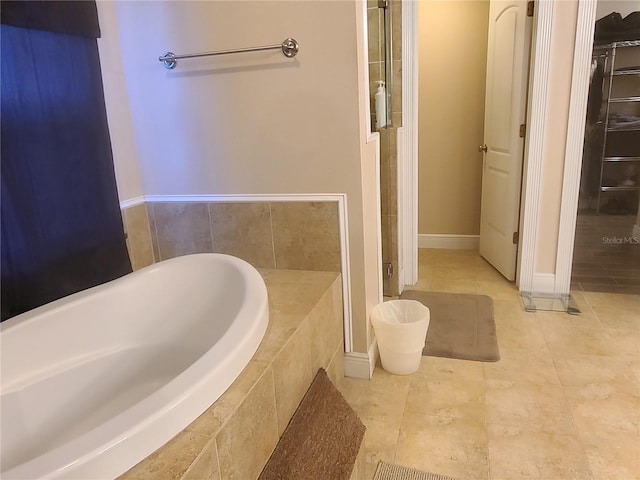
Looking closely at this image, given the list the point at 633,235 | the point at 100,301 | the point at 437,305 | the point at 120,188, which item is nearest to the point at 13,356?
the point at 100,301

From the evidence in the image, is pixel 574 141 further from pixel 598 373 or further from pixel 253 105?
pixel 253 105

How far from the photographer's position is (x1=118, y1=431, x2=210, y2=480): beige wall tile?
90 centimetres

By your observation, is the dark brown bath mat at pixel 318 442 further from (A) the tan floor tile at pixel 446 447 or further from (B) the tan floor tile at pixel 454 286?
(B) the tan floor tile at pixel 454 286

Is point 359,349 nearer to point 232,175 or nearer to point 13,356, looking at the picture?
point 232,175

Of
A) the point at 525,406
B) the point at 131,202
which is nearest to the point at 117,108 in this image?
the point at 131,202

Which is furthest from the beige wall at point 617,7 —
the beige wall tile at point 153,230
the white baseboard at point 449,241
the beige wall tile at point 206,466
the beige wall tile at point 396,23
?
the beige wall tile at point 206,466

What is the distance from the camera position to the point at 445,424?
1.82 m

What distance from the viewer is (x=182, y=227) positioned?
2.25m

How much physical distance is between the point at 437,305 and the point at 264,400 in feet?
6.09

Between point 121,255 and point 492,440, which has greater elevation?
point 121,255

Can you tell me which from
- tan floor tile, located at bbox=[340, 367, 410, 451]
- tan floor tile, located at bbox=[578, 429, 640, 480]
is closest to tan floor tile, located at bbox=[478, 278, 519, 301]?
tan floor tile, located at bbox=[340, 367, 410, 451]

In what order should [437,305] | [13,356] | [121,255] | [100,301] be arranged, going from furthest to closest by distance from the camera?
[437,305] < [121,255] < [100,301] < [13,356]

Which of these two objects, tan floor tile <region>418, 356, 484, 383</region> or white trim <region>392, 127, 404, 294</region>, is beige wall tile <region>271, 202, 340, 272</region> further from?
white trim <region>392, 127, 404, 294</region>

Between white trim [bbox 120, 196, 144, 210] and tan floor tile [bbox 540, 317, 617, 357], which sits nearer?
white trim [bbox 120, 196, 144, 210]
